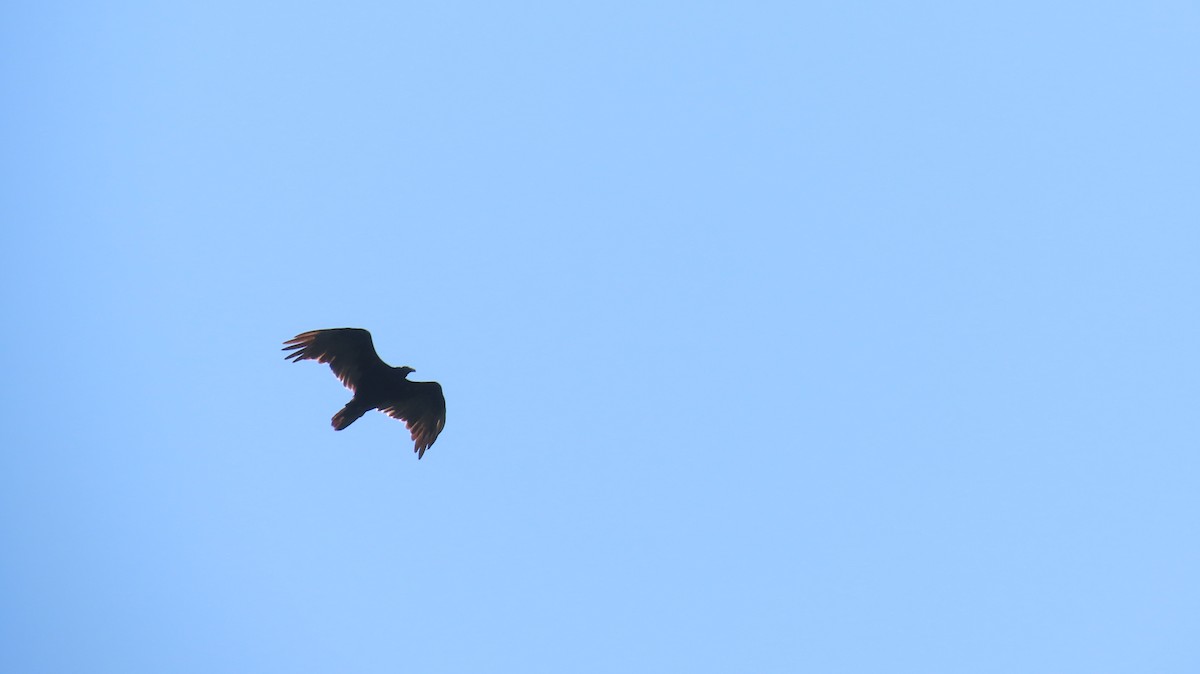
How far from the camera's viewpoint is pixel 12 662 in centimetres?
13125

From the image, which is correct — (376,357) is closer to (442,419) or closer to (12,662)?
(442,419)

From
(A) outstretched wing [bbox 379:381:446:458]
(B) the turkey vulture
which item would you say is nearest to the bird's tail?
(B) the turkey vulture

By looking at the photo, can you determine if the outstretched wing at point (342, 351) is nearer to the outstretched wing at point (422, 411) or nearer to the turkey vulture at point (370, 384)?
the turkey vulture at point (370, 384)

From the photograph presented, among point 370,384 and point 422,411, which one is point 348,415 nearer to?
point 370,384

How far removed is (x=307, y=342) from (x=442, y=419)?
3.54 metres

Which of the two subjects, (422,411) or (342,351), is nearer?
(342,351)

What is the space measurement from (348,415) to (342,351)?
1.40 meters

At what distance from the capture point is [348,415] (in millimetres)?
18766

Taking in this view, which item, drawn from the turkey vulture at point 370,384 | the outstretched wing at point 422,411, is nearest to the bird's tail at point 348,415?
the turkey vulture at point 370,384

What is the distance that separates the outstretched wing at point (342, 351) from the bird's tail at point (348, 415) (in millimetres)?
403

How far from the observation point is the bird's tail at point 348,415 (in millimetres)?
18531

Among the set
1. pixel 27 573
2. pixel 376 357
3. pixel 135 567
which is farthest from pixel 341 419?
pixel 135 567

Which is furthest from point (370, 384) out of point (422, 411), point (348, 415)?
point (422, 411)

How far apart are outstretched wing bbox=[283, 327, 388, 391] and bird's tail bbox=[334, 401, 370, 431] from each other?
1.32 feet
